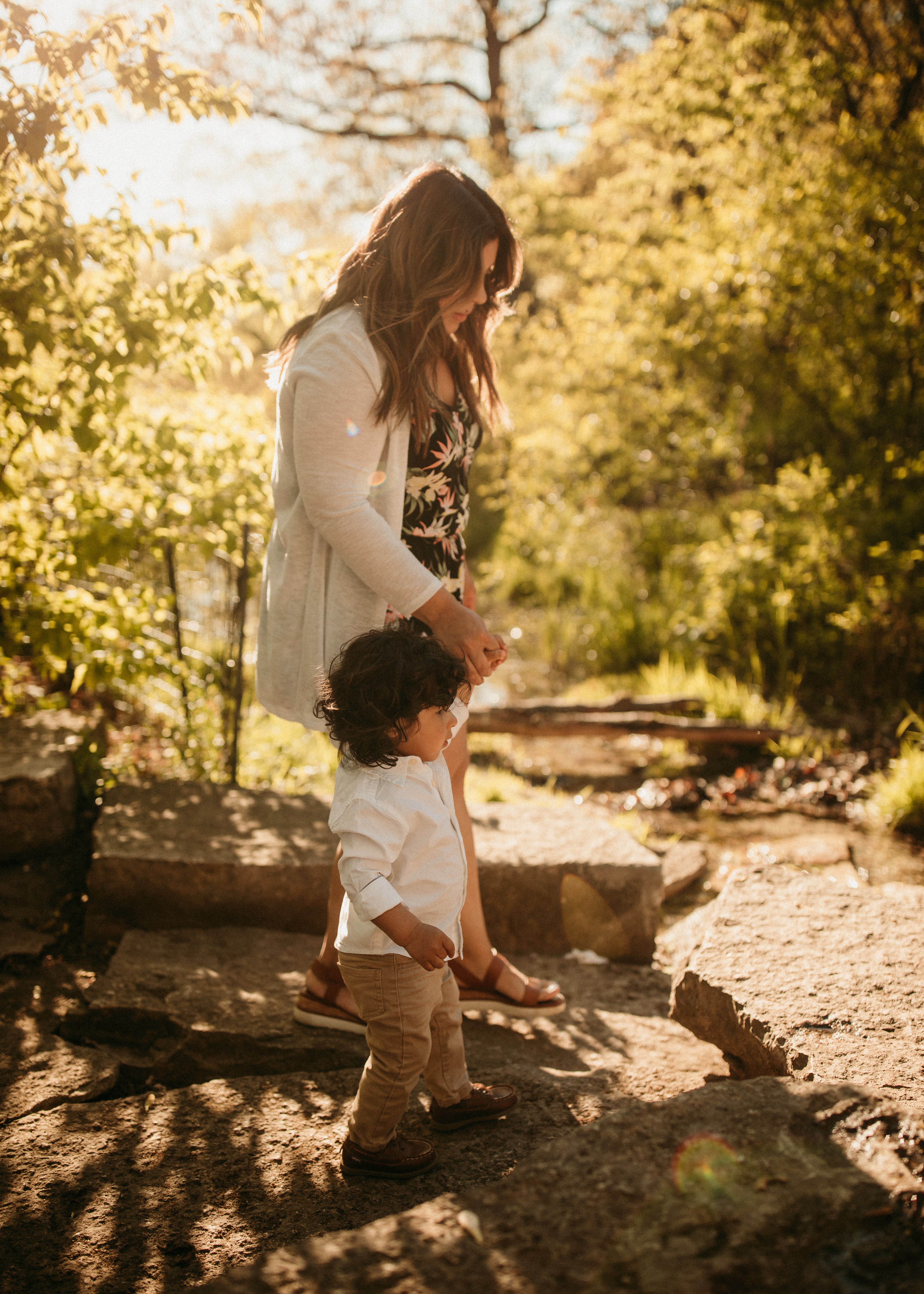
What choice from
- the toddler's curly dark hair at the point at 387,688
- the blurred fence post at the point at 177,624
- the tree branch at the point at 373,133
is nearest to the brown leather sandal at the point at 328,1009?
the toddler's curly dark hair at the point at 387,688

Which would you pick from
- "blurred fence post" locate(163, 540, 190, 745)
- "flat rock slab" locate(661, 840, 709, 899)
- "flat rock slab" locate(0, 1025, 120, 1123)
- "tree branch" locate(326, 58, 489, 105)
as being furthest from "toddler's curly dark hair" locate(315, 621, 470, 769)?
"tree branch" locate(326, 58, 489, 105)

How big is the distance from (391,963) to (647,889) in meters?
1.35

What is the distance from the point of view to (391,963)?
172 cm

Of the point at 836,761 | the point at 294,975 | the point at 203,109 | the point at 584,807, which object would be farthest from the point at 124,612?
the point at 836,761

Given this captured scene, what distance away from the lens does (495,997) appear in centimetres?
236

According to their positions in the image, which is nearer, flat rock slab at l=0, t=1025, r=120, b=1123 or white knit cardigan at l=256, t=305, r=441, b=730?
white knit cardigan at l=256, t=305, r=441, b=730

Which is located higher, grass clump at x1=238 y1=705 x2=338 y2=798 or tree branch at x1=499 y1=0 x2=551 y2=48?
tree branch at x1=499 y1=0 x2=551 y2=48

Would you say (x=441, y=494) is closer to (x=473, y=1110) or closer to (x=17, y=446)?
(x=473, y=1110)

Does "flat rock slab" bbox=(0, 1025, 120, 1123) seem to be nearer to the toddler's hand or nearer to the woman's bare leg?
the woman's bare leg

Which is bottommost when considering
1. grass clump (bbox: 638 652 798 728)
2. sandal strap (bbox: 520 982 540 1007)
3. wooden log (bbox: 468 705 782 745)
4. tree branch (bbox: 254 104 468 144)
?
sandal strap (bbox: 520 982 540 1007)

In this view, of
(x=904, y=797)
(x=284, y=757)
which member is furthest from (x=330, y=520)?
(x=904, y=797)

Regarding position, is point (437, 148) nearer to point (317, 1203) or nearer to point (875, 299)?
point (875, 299)

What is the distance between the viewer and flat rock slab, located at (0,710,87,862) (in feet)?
9.82

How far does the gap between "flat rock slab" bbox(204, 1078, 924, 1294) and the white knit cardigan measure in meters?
0.99
